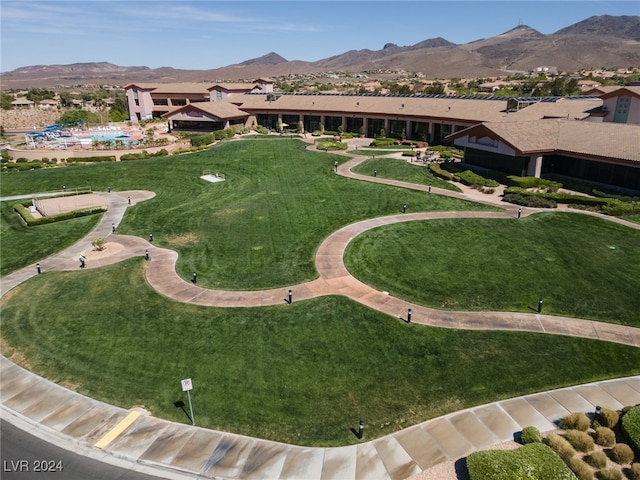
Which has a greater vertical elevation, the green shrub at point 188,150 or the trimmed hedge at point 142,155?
the green shrub at point 188,150

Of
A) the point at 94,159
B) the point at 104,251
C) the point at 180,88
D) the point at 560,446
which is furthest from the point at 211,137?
the point at 560,446

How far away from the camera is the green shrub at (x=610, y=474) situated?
12117 millimetres

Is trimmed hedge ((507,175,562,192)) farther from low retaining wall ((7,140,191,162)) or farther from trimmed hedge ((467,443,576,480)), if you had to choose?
low retaining wall ((7,140,191,162))

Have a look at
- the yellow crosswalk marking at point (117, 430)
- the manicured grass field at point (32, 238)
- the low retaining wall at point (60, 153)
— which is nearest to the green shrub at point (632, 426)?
the yellow crosswalk marking at point (117, 430)

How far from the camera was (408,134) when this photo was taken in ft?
221

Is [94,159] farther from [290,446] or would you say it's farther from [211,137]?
[290,446]

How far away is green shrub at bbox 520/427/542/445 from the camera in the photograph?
1368 cm

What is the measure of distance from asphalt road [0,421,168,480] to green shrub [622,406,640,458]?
15217 mm

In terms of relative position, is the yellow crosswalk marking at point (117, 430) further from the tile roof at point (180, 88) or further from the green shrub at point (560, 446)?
the tile roof at point (180, 88)

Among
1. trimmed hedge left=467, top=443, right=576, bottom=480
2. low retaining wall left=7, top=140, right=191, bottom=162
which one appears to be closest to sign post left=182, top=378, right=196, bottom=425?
trimmed hedge left=467, top=443, right=576, bottom=480

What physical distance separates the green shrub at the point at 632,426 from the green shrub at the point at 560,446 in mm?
1893

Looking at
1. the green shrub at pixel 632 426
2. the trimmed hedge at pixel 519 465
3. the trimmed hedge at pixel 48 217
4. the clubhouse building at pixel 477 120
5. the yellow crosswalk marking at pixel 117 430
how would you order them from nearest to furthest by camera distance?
the trimmed hedge at pixel 519 465 → the green shrub at pixel 632 426 → the yellow crosswalk marking at pixel 117 430 → the trimmed hedge at pixel 48 217 → the clubhouse building at pixel 477 120

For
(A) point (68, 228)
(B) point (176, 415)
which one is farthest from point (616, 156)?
(A) point (68, 228)

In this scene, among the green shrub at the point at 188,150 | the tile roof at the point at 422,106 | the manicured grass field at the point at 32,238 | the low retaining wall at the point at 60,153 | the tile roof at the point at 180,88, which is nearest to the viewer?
the manicured grass field at the point at 32,238
